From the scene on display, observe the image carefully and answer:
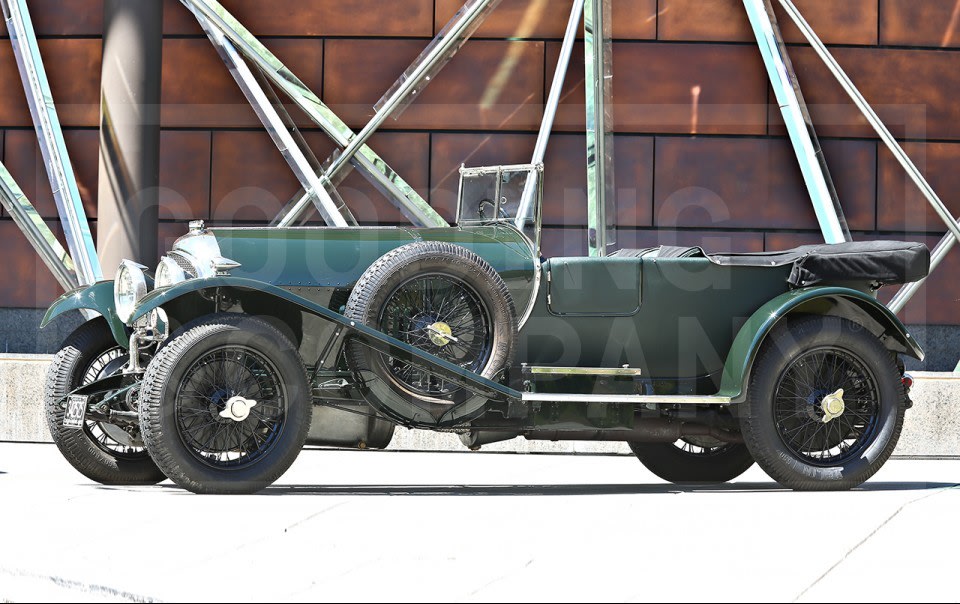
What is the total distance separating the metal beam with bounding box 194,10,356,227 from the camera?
35.7 ft

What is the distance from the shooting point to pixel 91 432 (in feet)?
21.5

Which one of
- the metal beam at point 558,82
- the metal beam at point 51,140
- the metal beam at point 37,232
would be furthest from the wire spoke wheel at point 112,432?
the metal beam at point 558,82

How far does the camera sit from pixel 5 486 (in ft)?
20.2

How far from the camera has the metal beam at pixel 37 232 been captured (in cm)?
1121

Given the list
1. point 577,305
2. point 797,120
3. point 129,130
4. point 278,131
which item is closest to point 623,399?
point 577,305

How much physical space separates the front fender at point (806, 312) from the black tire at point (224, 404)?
2.09 m

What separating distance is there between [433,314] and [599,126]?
5156 mm

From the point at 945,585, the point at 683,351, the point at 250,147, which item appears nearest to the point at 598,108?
the point at 250,147

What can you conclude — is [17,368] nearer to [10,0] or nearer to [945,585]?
[10,0]

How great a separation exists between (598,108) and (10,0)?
522 cm

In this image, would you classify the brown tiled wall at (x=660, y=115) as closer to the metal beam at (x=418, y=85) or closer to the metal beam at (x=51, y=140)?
the metal beam at (x=418, y=85)

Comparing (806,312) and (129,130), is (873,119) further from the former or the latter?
(129,130)

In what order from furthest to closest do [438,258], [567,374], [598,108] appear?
[598,108] < [567,374] < [438,258]

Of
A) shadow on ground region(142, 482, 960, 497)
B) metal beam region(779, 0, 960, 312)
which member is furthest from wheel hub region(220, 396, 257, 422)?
metal beam region(779, 0, 960, 312)
